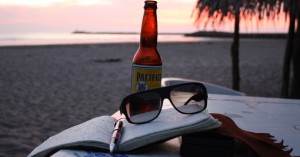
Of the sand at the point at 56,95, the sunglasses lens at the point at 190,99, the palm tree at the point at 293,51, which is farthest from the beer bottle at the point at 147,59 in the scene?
the palm tree at the point at 293,51

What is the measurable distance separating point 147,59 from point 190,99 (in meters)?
0.34

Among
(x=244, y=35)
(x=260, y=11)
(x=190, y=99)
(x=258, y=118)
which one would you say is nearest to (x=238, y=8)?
(x=260, y=11)

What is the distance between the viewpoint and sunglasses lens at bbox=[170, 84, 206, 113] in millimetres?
1151

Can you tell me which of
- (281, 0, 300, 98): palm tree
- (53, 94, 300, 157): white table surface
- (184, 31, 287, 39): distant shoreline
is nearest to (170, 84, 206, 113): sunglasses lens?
(53, 94, 300, 157): white table surface

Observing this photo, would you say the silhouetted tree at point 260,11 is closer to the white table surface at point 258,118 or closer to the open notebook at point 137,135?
the white table surface at point 258,118

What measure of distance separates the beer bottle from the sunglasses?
0.20 meters

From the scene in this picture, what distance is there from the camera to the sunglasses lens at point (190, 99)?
45.3 inches

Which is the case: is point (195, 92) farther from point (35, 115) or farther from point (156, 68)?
point (35, 115)

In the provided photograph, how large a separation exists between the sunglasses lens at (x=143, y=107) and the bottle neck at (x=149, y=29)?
1.34 feet

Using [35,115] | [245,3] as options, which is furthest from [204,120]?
[35,115]

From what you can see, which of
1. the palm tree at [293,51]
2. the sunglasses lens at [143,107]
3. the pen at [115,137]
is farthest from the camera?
the palm tree at [293,51]

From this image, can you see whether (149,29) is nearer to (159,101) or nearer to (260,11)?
(159,101)

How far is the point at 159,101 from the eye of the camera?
3.68 feet

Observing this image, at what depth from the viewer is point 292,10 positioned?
182 inches
